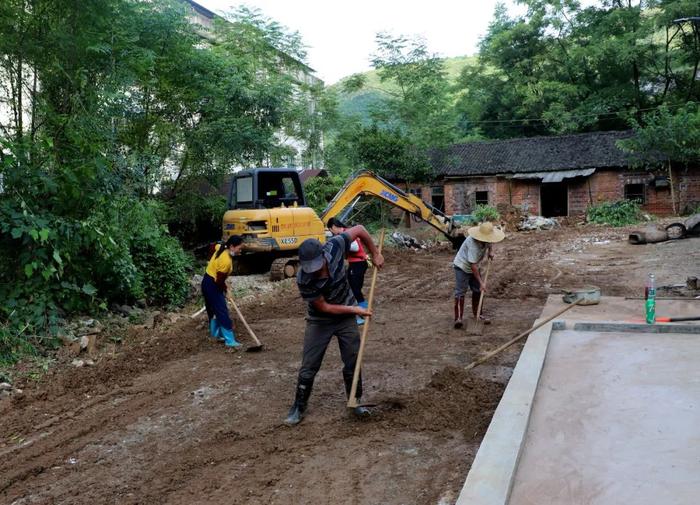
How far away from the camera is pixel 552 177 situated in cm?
2825

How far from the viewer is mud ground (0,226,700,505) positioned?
12.4ft

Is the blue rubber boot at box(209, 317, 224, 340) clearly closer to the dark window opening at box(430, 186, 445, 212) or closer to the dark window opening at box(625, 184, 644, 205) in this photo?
the dark window opening at box(430, 186, 445, 212)

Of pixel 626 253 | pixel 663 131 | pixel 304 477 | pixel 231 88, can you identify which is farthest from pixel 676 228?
pixel 304 477

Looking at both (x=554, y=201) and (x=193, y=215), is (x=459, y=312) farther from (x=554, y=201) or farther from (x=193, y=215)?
(x=554, y=201)

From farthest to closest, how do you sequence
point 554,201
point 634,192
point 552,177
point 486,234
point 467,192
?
point 554,201
point 467,192
point 552,177
point 634,192
point 486,234

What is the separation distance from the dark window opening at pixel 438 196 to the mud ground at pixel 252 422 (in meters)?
22.5

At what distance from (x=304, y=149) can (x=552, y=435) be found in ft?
87.3

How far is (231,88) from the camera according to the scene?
53.2 feet

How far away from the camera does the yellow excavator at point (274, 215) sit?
39.1ft

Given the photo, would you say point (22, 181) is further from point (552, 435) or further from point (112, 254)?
point (552, 435)

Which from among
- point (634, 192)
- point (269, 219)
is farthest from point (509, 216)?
point (269, 219)

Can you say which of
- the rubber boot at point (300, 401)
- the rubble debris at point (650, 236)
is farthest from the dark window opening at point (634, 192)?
the rubber boot at point (300, 401)

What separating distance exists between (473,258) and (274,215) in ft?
17.7

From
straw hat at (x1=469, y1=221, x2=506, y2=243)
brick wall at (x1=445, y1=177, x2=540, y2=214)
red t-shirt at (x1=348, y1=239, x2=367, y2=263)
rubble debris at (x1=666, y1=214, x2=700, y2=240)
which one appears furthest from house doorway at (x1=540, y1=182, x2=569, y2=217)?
red t-shirt at (x1=348, y1=239, x2=367, y2=263)
